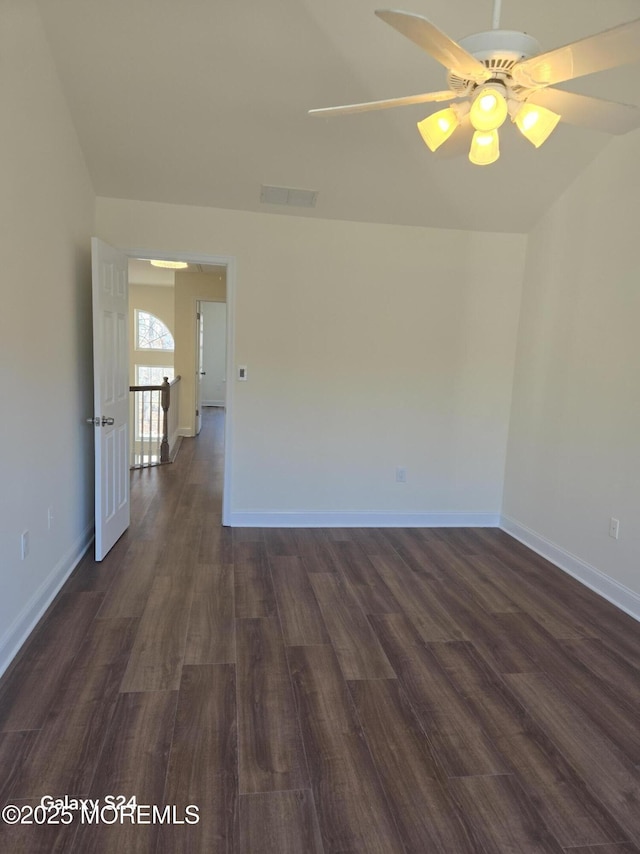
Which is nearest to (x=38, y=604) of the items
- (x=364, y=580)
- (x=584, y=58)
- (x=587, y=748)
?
(x=364, y=580)

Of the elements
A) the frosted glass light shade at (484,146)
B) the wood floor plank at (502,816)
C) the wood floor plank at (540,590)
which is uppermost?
the frosted glass light shade at (484,146)

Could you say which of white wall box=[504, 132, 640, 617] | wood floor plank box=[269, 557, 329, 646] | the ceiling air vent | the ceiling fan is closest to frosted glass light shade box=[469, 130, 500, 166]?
the ceiling fan

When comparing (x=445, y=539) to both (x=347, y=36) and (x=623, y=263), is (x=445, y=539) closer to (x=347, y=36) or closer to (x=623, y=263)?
(x=623, y=263)

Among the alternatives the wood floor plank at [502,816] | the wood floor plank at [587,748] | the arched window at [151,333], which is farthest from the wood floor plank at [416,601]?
the arched window at [151,333]

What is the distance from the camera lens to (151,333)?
1155 centimetres

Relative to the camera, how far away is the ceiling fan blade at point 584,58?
4.46ft

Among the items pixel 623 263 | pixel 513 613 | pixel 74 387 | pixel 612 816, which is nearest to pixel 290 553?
pixel 513 613

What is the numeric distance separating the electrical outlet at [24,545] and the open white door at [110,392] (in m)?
0.81

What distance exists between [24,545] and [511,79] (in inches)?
110

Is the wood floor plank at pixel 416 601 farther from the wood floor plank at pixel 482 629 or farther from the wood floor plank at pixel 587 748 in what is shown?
the wood floor plank at pixel 587 748

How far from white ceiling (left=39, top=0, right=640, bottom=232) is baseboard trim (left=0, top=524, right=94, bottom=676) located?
2.53m

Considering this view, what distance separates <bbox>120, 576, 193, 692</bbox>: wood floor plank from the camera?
2184mm

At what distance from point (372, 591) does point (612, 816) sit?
1641 millimetres

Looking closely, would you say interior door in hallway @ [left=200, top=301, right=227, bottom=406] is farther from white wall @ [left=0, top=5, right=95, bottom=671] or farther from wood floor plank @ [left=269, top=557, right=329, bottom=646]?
wood floor plank @ [left=269, top=557, right=329, bottom=646]
